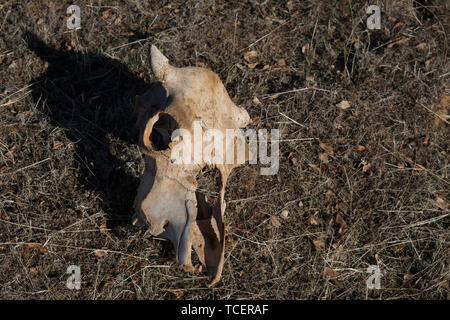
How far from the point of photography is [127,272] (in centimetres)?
400

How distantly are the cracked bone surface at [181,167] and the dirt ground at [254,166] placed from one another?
52 cm

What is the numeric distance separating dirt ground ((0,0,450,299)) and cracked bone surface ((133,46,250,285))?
52 centimetres

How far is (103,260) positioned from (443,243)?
3239 mm

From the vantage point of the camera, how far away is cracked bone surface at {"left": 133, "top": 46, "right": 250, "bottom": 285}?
3.43m

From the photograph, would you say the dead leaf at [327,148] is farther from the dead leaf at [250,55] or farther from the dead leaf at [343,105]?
the dead leaf at [250,55]

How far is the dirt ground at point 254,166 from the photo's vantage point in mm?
4023

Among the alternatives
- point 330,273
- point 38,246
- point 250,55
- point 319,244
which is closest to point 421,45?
point 250,55

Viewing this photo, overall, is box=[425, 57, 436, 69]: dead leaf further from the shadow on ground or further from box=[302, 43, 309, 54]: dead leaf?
the shadow on ground

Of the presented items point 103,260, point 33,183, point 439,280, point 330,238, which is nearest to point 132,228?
point 103,260

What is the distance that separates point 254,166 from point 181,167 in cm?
113

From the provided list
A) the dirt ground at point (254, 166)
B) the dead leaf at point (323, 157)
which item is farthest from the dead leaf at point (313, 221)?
the dead leaf at point (323, 157)

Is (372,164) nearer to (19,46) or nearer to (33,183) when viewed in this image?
(33,183)

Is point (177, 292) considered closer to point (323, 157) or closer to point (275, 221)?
point (275, 221)

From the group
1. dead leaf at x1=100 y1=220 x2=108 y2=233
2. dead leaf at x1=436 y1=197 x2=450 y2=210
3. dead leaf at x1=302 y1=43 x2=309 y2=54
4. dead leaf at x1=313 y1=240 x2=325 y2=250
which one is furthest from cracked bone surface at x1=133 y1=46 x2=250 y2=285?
dead leaf at x1=436 y1=197 x2=450 y2=210
